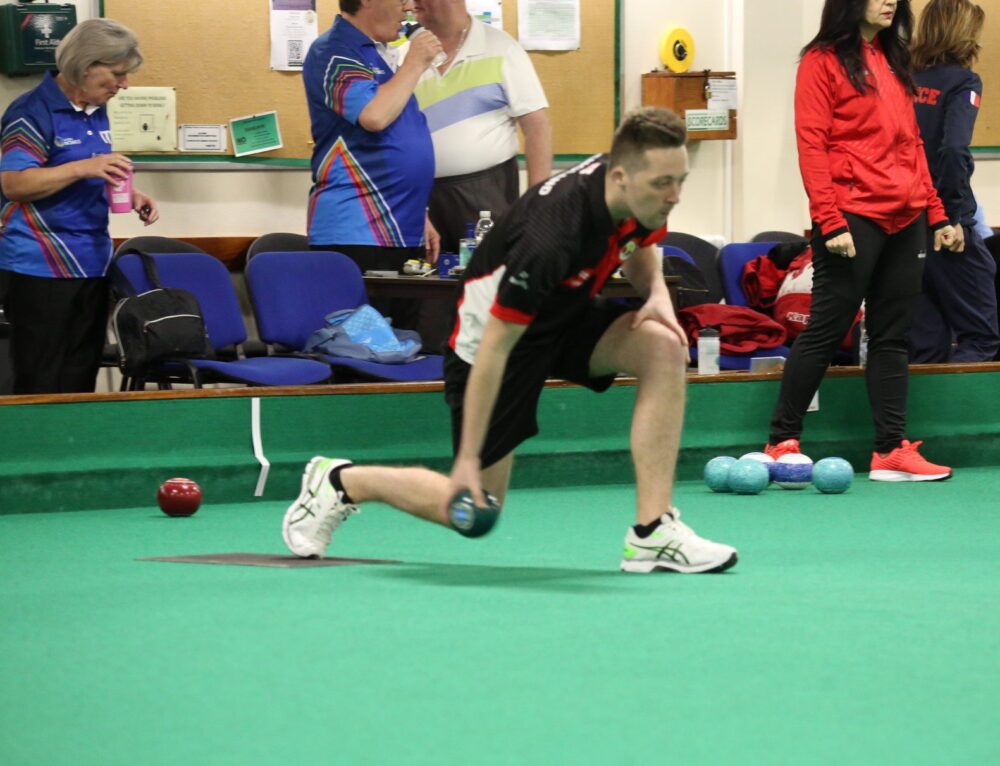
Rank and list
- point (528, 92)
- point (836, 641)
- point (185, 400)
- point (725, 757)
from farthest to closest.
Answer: point (528, 92) → point (185, 400) → point (836, 641) → point (725, 757)

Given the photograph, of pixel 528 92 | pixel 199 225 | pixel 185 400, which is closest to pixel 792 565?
pixel 185 400

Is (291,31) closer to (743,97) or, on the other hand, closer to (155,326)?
(743,97)

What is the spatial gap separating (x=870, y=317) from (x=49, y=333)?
2824 millimetres

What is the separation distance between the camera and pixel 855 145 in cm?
555

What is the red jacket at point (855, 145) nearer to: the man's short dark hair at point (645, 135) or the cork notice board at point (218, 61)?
the man's short dark hair at point (645, 135)

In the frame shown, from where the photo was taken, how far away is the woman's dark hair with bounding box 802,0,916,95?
5.49 meters

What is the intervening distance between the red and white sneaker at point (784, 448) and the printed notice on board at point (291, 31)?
378 centimetres

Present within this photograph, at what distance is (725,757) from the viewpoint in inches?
82.8

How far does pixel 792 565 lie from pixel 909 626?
0.85 m

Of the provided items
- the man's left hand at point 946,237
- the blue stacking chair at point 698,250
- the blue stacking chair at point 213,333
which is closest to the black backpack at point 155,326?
the blue stacking chair at point 213,333

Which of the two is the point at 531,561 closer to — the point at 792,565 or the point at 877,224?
the point at 792,565

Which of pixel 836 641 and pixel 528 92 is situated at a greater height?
pixel 528 92

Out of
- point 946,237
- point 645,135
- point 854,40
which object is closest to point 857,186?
point 854,40

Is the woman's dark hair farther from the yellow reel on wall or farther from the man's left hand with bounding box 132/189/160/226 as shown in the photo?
the yellow reel on wall
